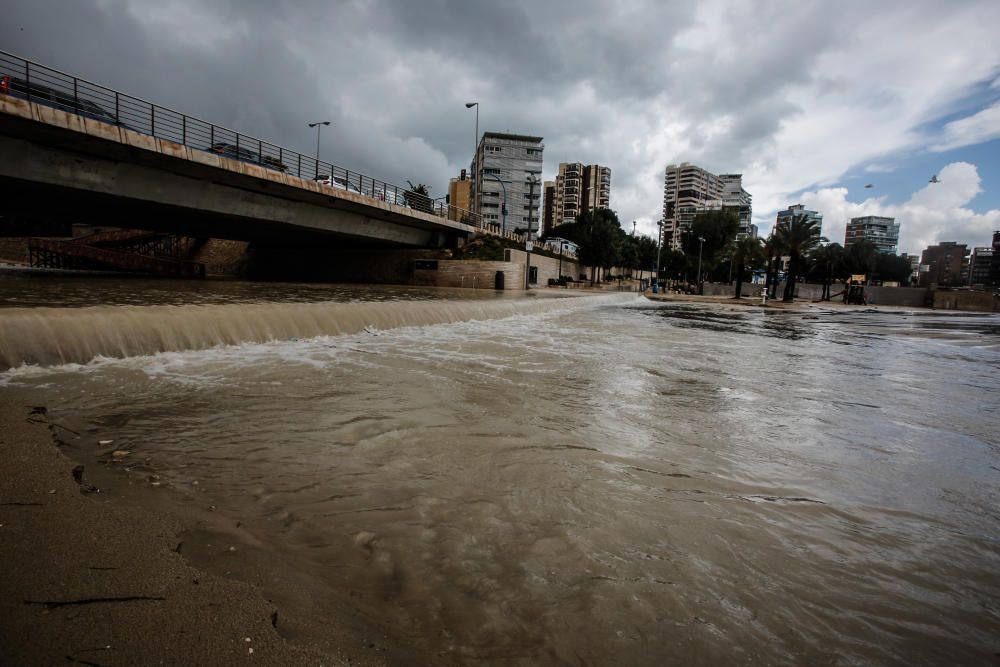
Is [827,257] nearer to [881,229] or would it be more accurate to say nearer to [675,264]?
[675,264]

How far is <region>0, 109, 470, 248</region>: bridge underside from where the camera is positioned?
16.3 m

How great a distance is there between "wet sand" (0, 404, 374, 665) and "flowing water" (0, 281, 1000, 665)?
0.15 metres

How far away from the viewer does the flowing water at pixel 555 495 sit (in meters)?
2.23

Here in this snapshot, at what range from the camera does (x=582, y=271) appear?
226 ft

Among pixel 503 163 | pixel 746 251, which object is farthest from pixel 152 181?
pixel 503 163

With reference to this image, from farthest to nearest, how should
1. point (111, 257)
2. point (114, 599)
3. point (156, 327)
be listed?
point (111, 257) → point (156, 327) → point (114, 599)

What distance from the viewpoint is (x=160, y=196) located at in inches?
800

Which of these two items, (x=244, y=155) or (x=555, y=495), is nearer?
(x=555, y=495)

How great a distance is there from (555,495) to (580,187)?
16634cm

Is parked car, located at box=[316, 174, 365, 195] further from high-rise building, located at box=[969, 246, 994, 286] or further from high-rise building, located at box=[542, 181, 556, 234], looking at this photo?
high-rise building, located at box=[969, 246, 994, 286]

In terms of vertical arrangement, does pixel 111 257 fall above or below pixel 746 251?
below

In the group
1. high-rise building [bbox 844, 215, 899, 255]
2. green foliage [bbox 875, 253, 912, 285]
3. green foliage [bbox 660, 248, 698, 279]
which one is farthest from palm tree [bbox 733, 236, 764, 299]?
high-rise building [bbox 844, 215, 899, 255]

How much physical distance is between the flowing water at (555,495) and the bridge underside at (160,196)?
42.1ft

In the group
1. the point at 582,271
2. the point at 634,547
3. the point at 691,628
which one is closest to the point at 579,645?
the point at 691,628
